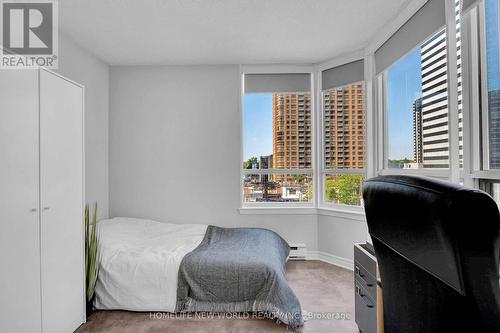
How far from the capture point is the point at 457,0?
6.15ft

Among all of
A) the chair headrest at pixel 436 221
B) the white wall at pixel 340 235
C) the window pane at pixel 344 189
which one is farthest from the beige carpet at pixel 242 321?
the chair headrest at pixel 436 221

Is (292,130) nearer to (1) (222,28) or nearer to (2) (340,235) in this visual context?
(2) (340,235)

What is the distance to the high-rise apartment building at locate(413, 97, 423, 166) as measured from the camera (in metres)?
2.42

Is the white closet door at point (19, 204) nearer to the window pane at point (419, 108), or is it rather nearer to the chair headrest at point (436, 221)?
the chair headrest at point (436, 221)

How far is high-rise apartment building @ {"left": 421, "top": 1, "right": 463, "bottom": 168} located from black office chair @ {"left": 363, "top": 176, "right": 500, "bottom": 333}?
61.2 inches

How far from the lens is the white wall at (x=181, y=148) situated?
378 centimetres

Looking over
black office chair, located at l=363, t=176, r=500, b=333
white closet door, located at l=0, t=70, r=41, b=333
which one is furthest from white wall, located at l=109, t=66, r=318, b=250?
black office chair, located at l=363, t=176, r=500, b=333

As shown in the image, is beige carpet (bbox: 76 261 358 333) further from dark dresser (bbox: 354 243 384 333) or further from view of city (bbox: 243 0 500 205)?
view of city (bbox: 243 0 500 205)

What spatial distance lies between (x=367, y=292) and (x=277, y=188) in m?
2.09

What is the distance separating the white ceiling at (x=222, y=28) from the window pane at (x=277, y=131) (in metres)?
0.55

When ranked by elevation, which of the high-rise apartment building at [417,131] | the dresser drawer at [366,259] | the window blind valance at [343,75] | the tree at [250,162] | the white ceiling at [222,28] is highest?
the white ceiling at [222,28]

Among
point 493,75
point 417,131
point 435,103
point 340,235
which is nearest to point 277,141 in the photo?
point 340,235

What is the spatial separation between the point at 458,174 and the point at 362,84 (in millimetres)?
1872

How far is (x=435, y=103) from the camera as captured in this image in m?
2.18
